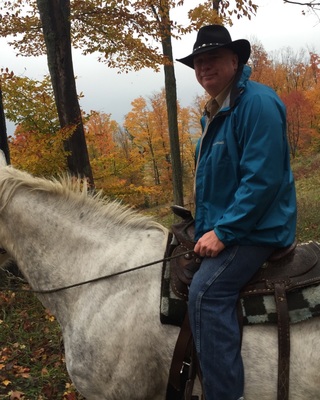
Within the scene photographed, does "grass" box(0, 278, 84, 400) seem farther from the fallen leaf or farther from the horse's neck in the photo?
the horse's neck

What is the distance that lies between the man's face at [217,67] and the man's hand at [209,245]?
102cm

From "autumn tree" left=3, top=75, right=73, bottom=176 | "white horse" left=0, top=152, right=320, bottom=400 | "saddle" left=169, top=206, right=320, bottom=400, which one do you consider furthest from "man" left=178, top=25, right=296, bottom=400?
"autumn tree" left=3, top=75, right=73, bottom=176

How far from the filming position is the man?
2211 mm

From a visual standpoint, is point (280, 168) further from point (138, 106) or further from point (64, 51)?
point (138, 106)

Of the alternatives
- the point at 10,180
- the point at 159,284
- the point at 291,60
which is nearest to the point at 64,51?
the point at 10,180

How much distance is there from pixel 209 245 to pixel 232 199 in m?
0.34

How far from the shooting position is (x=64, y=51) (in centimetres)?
848

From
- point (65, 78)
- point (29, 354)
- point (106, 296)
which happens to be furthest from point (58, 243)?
point (65, 78)

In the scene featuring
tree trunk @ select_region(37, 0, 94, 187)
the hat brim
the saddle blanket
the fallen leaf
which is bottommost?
the fallen leaf

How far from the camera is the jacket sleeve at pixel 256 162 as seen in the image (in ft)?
7.18

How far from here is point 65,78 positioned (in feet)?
28.0

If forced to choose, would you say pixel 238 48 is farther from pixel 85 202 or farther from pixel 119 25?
pixel 119 25

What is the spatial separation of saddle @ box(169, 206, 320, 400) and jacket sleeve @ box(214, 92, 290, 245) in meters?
0.40

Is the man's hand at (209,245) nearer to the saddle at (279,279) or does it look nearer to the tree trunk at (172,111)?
the saddle at (279,279)
